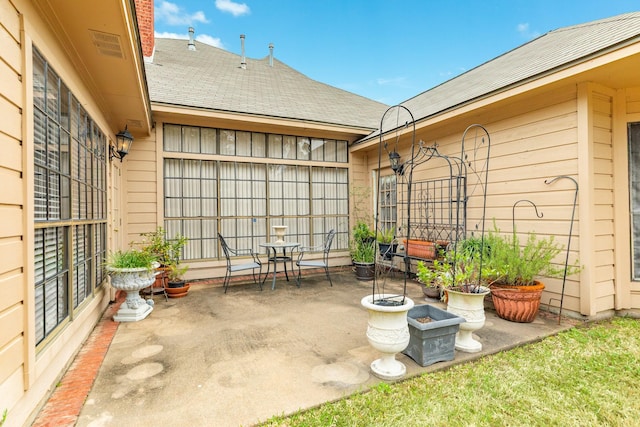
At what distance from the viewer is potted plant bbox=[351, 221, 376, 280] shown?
206 inches

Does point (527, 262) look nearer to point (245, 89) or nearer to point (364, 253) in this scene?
point (364, 253)

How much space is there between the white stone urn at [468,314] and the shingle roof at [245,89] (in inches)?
167

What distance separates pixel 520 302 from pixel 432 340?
1.46m

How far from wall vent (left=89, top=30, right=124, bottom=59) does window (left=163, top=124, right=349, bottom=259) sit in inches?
107

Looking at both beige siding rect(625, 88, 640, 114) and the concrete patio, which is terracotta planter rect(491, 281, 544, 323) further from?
beige siding rect(625, 88, 640, 114)

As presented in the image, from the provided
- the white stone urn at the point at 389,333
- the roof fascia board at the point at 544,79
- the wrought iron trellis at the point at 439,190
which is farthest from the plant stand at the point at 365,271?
the white stone urn at the point at 389,333

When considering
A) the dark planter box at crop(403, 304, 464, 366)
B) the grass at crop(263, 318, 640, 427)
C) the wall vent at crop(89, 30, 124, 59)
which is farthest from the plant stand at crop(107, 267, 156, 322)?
the dark planter box at crop(403, 304, 464, 366)

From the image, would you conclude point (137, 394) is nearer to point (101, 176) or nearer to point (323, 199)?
point (101, 176)

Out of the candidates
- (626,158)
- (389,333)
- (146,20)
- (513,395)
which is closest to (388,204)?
(626,158)

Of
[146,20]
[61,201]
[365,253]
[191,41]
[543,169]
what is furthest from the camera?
[191,41]

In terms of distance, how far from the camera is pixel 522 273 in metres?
3.24

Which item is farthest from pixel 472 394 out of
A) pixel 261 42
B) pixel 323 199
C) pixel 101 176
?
pixel 261 42

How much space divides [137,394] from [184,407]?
0.38m

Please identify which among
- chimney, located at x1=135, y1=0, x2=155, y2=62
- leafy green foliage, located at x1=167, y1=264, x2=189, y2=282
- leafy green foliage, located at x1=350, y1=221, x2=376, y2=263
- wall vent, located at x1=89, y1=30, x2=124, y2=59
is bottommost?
leafy green foliage, located at x1=167, y1=264, x2=189, y2=282
